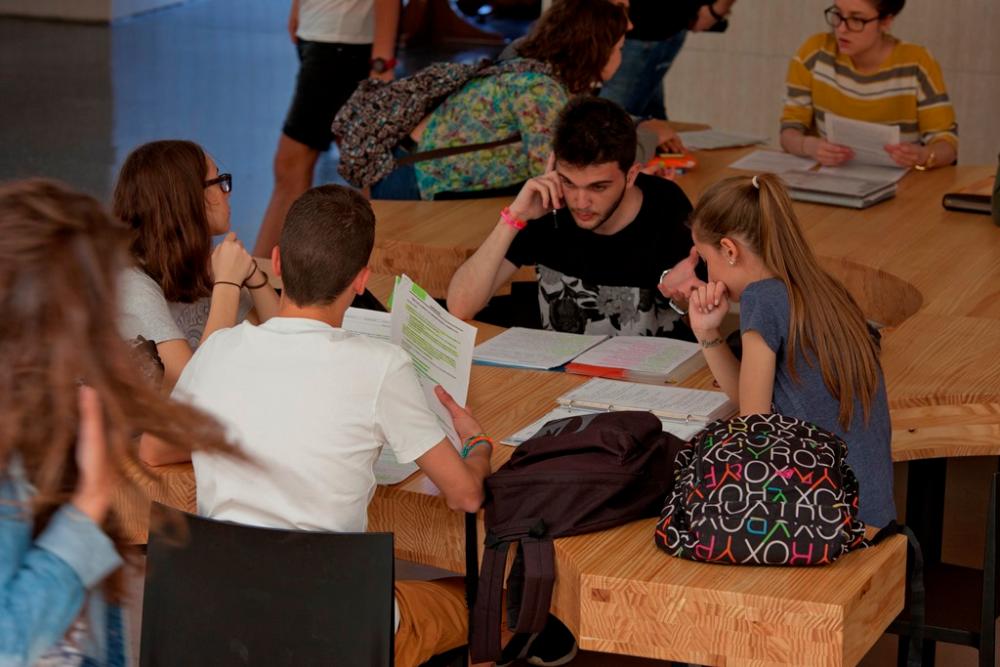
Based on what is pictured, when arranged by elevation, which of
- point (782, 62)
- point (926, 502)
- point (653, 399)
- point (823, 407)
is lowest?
point (926, 502)

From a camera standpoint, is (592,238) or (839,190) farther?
(839,190)

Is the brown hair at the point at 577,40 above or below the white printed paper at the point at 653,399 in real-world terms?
above

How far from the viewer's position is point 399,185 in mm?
4516

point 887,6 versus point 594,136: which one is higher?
point 887,6

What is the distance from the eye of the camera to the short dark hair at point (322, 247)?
2.39 m

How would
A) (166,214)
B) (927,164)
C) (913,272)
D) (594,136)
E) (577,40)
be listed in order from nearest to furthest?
1. (166,214)
2. (594,136)
3. (913,272)
4. (577,40)
5. (927,164)

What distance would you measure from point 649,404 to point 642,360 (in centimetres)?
30

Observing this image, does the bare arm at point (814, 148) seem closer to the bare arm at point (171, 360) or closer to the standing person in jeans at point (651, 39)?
the standing person in jeans at point (651, 39)

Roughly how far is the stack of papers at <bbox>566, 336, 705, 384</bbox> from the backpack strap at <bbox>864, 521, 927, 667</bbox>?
2.42 ft

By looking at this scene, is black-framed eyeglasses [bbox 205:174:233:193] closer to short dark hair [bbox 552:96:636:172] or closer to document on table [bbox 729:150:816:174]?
short dark hair [bbox 552:96:636:172]

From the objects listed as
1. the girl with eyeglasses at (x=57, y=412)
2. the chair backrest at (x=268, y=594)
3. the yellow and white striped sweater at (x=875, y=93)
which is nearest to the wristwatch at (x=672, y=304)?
the chair backrest at (x=268, y=594)

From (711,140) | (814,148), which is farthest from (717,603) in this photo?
(711,140)

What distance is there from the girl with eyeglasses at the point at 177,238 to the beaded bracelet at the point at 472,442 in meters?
0.62

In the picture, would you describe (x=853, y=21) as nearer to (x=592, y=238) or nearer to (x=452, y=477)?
(x=592, y=238)
